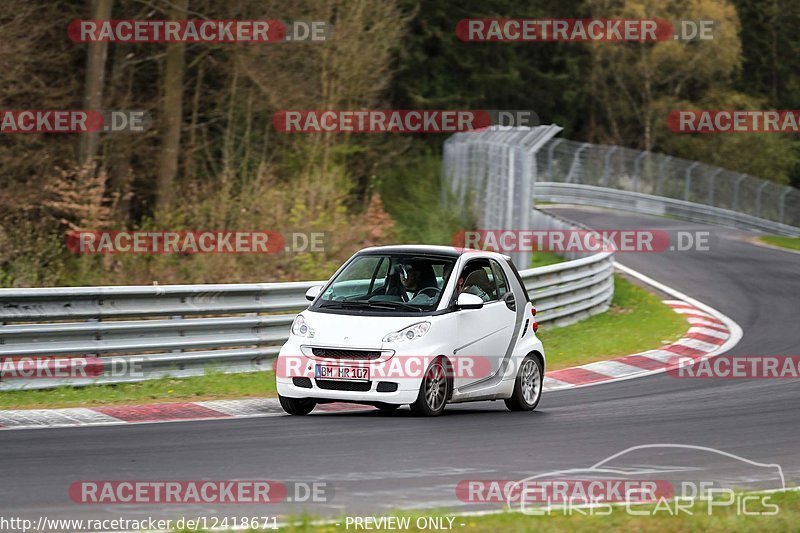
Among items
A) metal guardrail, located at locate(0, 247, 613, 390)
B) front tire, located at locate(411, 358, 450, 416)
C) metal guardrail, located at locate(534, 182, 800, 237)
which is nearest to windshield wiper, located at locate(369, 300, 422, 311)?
front tire, located at locate(411, 358, 450, 416)

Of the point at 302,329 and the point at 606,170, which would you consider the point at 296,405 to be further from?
the point at 606,170

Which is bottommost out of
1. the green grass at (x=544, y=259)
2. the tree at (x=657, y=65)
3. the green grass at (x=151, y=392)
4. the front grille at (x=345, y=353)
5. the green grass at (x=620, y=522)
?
the green grass at (x=620, y=522)

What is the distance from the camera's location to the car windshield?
1203 centimetres

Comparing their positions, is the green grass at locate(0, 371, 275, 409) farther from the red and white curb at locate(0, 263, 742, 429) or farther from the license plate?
the license plate

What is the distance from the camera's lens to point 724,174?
49031mm

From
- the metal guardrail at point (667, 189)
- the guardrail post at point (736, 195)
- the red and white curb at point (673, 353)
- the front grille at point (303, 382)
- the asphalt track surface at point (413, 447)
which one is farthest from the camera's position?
the guardrail post at point (736, 195)

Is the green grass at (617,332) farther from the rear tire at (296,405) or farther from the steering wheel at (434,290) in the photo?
the rear tire at (296,405)

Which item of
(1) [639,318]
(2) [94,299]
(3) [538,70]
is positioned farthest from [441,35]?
(2) [94,299]

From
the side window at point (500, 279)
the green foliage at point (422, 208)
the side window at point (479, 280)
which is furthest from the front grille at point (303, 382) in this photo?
the green foliage at point (422, 208)

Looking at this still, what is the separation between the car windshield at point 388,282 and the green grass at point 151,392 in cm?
179

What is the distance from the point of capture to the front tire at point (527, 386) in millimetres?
12750

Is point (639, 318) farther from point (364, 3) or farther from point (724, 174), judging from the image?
point (724, 174)

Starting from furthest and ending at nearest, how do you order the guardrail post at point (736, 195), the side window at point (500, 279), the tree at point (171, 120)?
the guardrail post at point (736, 195) < the tree at point (171, 120) < the side window at point (500, 279)

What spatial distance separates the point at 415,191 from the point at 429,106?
110 feet
